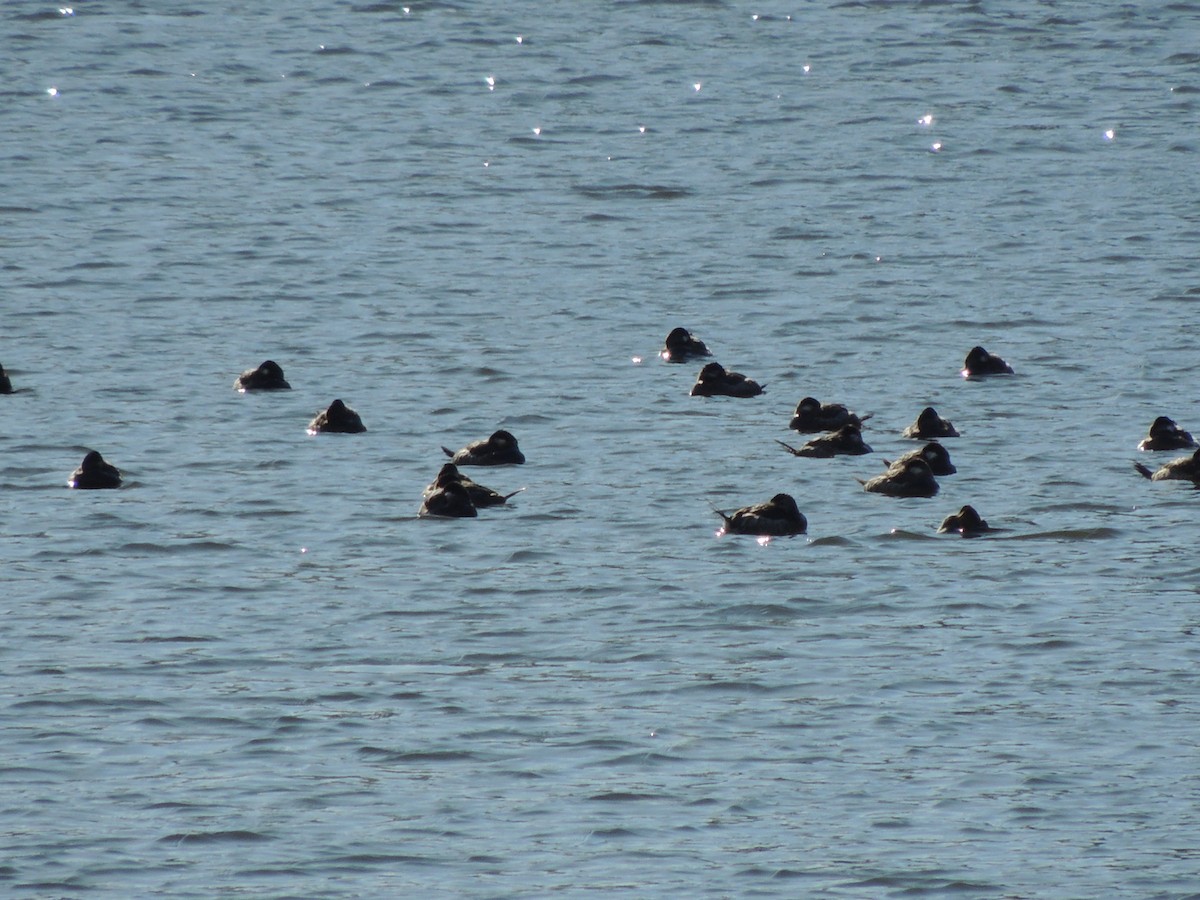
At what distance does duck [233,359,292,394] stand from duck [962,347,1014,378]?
27.9ft

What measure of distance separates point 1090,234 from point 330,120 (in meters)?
21.2

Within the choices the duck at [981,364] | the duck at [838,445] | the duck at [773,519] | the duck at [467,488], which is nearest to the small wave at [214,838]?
the duck at [773,519]

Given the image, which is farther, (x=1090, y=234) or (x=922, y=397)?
(x=1090, y=234)

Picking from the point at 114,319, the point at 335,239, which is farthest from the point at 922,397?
the point at 335,239

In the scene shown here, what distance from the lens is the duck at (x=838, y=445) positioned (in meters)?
28.4

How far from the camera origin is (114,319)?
3781cm

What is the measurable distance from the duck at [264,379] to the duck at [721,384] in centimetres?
519

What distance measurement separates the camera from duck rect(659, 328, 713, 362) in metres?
34.3

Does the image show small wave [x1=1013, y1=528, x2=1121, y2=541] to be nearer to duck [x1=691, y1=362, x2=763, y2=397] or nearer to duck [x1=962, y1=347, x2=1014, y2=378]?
duck [x1=691, y1=362, x2=763, y2=397]

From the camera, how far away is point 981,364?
3300 cm

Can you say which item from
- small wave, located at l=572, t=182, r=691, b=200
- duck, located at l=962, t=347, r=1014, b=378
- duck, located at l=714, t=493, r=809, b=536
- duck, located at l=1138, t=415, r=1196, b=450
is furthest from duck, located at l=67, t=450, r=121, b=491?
small wave, located at l=572, t=182, r=691, b=200

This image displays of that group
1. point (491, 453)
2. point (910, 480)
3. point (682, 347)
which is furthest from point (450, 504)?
point (682, 347)

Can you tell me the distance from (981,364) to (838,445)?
5190mm

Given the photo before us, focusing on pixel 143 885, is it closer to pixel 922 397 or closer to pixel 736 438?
pixel 736 438
